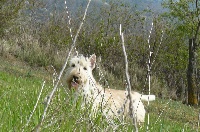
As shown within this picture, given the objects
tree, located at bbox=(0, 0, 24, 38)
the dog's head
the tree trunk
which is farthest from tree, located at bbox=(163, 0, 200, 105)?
the dog's head

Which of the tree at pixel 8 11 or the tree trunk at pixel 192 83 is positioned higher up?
the tree at pixel 8 11

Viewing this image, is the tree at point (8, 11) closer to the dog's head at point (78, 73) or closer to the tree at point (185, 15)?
the tree at point (185, 15)

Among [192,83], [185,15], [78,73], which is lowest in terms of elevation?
[192,83]

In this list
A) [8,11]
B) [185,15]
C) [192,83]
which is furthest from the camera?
[185,15]

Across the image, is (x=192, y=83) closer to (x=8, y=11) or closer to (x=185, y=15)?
(x=185, y=15)

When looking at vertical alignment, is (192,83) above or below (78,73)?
below

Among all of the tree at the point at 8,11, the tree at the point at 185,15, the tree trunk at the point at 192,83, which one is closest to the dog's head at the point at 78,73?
the tree at the point at 8,11

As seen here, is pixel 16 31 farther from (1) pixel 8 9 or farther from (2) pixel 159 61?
(2) pixel 159 61

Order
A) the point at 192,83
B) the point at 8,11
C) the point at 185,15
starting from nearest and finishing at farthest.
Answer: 1. the point at 8,11
2. the point at 192,83
3. the point at 185,15

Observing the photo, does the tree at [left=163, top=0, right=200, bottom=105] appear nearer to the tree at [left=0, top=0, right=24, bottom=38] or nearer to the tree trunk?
the tree trunk

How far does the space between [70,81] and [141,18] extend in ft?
103

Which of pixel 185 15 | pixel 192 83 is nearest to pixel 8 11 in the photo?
pixel 192 83

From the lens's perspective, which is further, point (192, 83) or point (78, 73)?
point (192, 83)

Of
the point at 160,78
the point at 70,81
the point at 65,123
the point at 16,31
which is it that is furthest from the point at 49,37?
the point at 65,123
